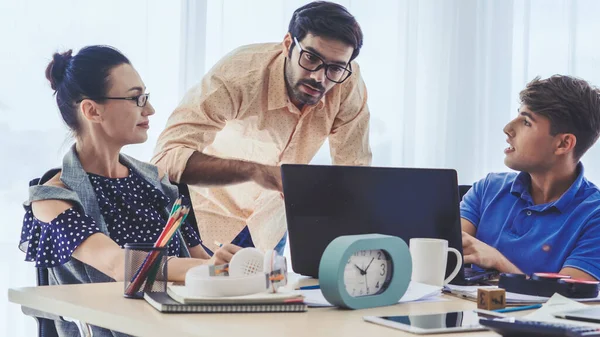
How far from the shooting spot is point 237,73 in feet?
8.29

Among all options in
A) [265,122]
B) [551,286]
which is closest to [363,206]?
[551,286]

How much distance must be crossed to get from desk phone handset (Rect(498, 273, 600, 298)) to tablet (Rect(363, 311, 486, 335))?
0.85 ft

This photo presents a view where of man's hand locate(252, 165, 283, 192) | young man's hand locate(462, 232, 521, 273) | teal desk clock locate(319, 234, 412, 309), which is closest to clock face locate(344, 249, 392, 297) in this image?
teal desk clock locate(319, 234, 412, 309)

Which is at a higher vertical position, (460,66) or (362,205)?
(460,66)

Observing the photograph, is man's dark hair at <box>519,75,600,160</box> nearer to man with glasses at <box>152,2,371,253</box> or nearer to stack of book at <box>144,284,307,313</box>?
man with glasses at <box>152,2,371,253</box>

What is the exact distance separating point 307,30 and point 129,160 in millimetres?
756

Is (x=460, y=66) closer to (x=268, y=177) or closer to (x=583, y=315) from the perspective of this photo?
(x=268, y=177)

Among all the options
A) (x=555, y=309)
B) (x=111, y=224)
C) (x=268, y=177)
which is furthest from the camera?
(x=268, y=177)

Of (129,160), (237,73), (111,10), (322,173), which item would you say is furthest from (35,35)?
(322,173)

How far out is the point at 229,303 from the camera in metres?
1.18

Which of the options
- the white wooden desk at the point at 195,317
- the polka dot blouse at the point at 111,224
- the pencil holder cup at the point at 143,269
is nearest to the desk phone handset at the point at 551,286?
the white wooden desk at the point at 195,317

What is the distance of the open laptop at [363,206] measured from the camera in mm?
1512

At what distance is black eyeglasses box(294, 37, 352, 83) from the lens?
245 cm

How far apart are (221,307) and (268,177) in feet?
3.58
